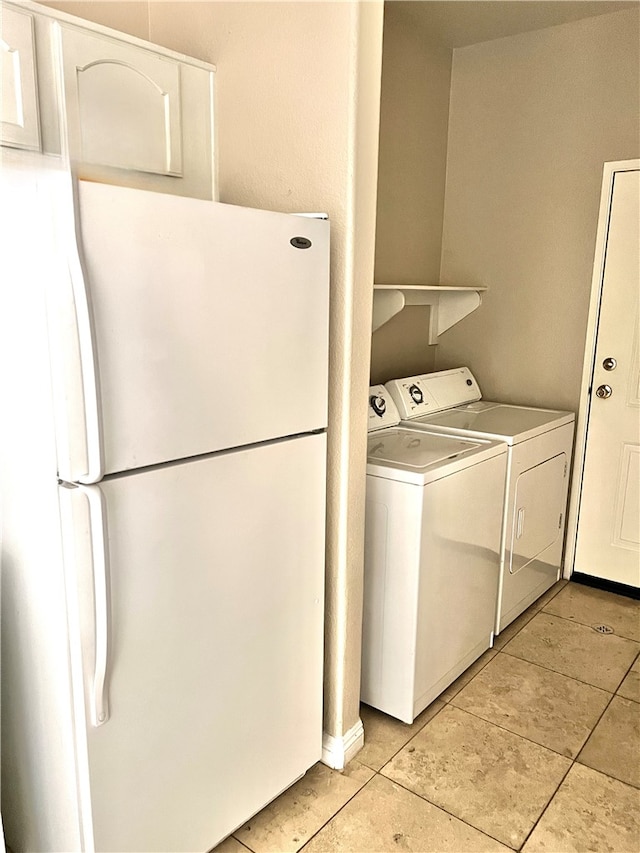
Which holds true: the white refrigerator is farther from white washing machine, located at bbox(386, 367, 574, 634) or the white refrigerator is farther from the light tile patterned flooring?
white washing machine, located at bbox(386, 367, 574, 634)

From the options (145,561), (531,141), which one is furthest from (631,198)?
(145,561)

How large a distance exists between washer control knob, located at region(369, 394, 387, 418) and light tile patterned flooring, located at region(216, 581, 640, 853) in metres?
1.10

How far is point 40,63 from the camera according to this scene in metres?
1.66

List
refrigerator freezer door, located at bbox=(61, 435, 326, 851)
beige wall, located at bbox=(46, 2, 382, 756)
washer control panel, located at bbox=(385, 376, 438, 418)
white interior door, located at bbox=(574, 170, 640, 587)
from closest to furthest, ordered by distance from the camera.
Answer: refrigerator freezer door, located at bbox=(61, 435, 326, 851) → beige wall, located at bbox=(46, 2, 382, 756) → washer control panel, located at bbox=(385, 376, 438, 418) → white interior door, located at bbox=(574, 170, 640, 587)

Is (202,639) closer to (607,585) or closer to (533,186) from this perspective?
(607,585)

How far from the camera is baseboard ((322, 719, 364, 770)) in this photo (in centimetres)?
203

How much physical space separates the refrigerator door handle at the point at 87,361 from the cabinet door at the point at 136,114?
0.62m

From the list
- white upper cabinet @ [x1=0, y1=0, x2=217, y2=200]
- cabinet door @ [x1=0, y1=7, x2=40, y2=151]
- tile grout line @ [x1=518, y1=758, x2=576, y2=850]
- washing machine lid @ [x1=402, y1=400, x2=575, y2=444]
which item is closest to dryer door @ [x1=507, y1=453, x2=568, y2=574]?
washing machine lid @ [x1=402, y1=400, x2=575, y2=444]

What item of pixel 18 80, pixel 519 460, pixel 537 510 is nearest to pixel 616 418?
pixel 537 510

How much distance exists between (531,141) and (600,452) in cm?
157

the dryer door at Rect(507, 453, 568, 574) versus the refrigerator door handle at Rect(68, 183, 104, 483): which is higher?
the refrigerator door handle at Rect(68, 183, 104, 483)

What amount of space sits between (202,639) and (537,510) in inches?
73.4

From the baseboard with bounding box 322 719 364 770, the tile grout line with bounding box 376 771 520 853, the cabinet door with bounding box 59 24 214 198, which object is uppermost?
the cabinet door with bounding box 59 24 214 198

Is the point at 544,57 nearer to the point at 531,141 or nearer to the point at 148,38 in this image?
the point at 531,141
